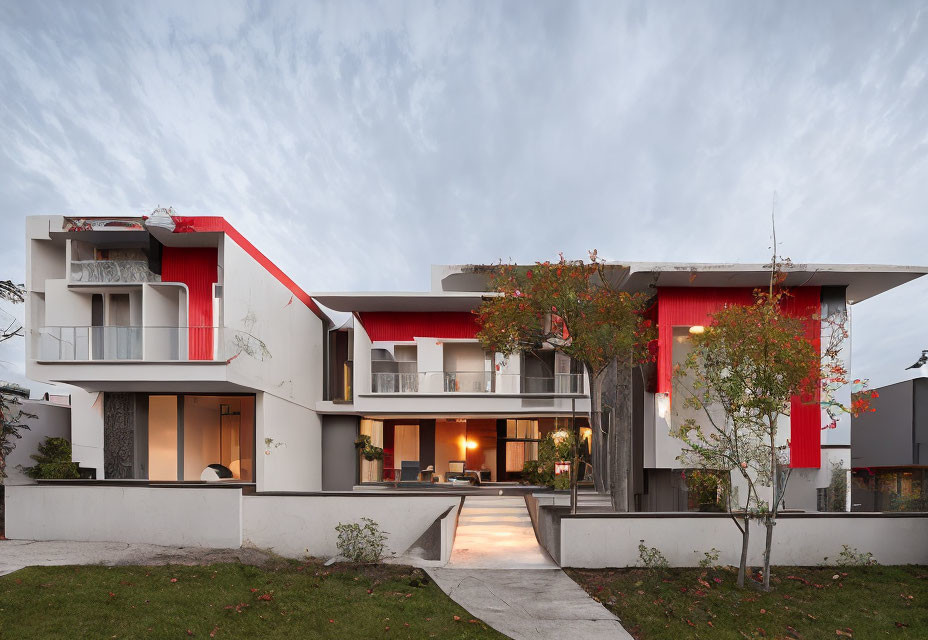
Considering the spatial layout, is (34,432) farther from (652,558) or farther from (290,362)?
(652,558)

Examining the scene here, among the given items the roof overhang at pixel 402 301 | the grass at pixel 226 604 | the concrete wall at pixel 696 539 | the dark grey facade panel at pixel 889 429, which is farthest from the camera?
the dark grey facade panel at pixel 889 429

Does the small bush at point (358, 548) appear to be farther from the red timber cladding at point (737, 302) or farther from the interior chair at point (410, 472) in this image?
the red timber cladding at point (737, 302)

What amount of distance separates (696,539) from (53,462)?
626 inches

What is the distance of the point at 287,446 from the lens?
17.1m

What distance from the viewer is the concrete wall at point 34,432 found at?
14.9 meters

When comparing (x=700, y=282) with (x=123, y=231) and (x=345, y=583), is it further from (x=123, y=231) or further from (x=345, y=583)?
(x=123, y=231)

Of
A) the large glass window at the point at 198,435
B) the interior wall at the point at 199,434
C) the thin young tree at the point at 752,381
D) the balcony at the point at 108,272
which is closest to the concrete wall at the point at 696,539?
the thin young tree at the point at 752,381

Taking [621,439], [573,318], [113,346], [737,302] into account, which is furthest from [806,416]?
[113,346]

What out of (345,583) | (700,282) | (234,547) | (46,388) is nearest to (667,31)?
(700,282)

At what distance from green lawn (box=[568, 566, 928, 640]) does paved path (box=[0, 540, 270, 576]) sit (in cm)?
681

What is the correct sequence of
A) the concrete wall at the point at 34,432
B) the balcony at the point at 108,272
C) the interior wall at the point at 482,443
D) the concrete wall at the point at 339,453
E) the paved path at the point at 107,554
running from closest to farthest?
the paved path at the point at 107,554, the concrete wall at the point at 34,432, the balcony at the point at 108,272, the concrete wall at the point at 339,453, the interior wall at the point at 482,443

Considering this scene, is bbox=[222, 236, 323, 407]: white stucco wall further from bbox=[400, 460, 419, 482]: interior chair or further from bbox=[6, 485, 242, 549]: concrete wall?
bbox=[400, 460, 419, 482]: interior chair

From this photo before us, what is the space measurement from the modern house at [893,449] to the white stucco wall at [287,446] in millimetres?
18665

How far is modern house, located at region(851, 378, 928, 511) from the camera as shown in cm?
1925
